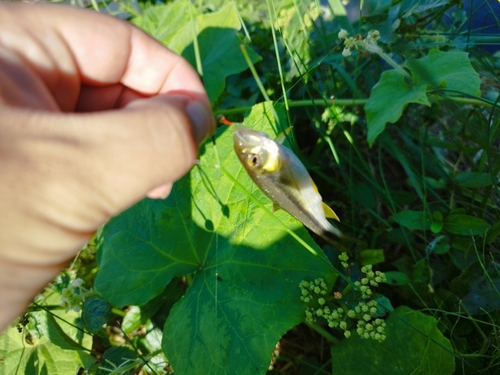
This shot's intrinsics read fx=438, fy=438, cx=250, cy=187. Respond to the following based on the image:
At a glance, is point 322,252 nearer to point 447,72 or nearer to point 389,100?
point 389,100

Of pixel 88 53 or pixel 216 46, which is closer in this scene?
pixel 88 53

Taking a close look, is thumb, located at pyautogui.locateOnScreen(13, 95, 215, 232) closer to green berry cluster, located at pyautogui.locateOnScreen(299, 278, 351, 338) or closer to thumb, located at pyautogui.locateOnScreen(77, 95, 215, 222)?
thumb, located at pyautogui.locateOnScreen(77, 95, 215, 222)

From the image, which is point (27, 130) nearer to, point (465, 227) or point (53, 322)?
point (53, 322)

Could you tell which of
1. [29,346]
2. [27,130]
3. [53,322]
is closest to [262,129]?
[27,130]

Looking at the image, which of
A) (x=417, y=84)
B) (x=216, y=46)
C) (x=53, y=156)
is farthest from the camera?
(x=216, y=46)

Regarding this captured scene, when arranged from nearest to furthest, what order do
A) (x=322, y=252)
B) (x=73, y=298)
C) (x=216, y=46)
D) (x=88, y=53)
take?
1. (x=88, y=53)
2. (x=322, y=252)
3. (x=73, y=298)
4. (x=216, y=46)

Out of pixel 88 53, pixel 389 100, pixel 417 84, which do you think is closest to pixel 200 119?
pixel 88 53

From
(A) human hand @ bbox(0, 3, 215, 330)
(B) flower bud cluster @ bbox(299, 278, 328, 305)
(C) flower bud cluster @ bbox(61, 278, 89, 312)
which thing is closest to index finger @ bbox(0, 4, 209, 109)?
(A) human hand @ bbox(0, 3, 215, 330)
